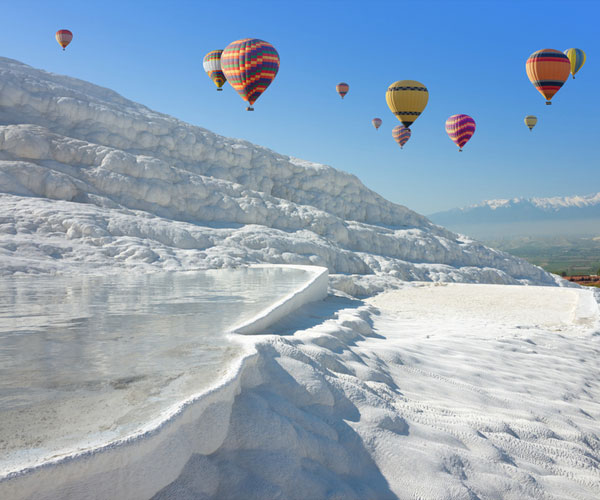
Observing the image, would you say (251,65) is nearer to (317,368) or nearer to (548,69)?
(548,69)

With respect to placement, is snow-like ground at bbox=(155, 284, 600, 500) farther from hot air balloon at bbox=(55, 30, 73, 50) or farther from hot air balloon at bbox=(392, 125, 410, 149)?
hot air balloon at bbox=(55, 30, 73, 50)

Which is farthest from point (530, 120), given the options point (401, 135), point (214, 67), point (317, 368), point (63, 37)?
point (317, 368)

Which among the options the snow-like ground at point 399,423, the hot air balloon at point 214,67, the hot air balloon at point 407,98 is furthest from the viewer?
the hot air balloon at point 214,67

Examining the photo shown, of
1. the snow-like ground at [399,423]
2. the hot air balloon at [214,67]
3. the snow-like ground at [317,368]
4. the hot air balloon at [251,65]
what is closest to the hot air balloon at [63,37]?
the snow-like ground at [317,368]

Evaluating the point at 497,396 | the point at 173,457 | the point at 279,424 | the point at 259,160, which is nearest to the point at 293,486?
the point at 279,424

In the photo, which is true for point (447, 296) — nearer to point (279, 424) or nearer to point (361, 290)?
point (361, 290)

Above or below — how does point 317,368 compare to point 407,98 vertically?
below

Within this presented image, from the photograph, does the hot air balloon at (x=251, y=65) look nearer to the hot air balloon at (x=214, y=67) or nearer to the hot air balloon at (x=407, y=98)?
the hot air balloon at (x=214, y=67)

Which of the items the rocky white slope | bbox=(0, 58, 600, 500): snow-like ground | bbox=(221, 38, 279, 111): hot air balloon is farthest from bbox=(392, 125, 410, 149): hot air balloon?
bbox=(221, 38, 279, 111): hot air balloon
